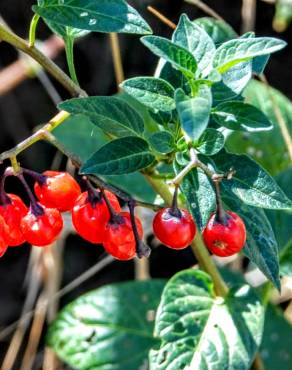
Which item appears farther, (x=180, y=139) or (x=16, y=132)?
(x=16, y=132)

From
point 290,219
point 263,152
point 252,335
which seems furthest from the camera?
point 263,152

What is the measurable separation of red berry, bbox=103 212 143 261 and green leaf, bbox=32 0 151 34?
1.01ft

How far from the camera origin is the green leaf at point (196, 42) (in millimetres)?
1395

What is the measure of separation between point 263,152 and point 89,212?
3.52 feet

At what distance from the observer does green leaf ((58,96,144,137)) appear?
1.31 metres

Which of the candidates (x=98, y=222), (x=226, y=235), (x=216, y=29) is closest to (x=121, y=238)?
(x=98, y=222)

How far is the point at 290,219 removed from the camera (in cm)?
206

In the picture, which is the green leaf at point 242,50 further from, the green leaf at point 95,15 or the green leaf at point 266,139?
the green leaf at point 266,139

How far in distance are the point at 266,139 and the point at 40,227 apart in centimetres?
114

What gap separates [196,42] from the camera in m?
1.41

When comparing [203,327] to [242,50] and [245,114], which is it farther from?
[242,50]

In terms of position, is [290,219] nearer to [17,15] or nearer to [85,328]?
[85,328]

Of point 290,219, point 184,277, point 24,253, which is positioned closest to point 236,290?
point 184,277

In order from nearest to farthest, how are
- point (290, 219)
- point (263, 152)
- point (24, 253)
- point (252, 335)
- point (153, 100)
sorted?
point (153, 100) < point (252, 335) < point (290, 219) < point (263, 152) < point (24, 253)
